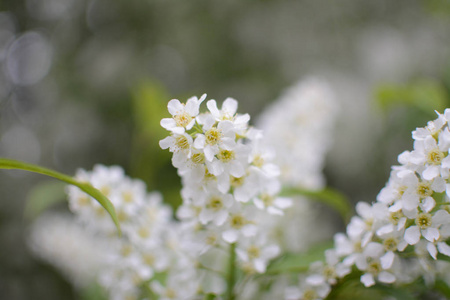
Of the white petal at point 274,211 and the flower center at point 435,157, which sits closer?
the flower center at point 435,157

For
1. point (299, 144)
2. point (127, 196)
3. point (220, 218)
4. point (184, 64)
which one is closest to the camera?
point (220, 218)

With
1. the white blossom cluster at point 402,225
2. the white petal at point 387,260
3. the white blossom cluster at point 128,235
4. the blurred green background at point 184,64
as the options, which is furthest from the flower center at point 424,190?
the blurred green background at point 184,64

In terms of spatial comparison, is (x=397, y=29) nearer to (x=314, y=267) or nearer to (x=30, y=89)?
(x=30, y=89)

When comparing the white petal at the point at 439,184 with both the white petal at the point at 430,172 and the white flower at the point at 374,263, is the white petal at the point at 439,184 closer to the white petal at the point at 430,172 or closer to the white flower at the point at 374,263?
the white petal at the point at 430,172

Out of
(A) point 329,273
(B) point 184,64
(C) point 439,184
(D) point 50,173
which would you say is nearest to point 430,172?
(C) point 439,184

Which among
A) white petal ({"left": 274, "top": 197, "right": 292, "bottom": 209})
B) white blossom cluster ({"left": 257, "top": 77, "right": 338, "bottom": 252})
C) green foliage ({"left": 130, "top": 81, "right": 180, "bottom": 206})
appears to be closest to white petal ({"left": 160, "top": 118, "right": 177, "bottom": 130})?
white petal ({"left": 274, "top": 197, "right": 292, "bottom": 209})

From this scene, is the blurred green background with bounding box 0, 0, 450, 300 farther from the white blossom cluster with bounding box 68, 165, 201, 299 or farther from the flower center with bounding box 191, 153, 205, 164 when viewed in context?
the flower center with bounding box 191, 153, 205, 164

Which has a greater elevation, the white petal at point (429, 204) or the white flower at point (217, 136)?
the white flower at point (217, 136)

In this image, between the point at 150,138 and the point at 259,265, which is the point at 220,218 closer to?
the point at 259,265
